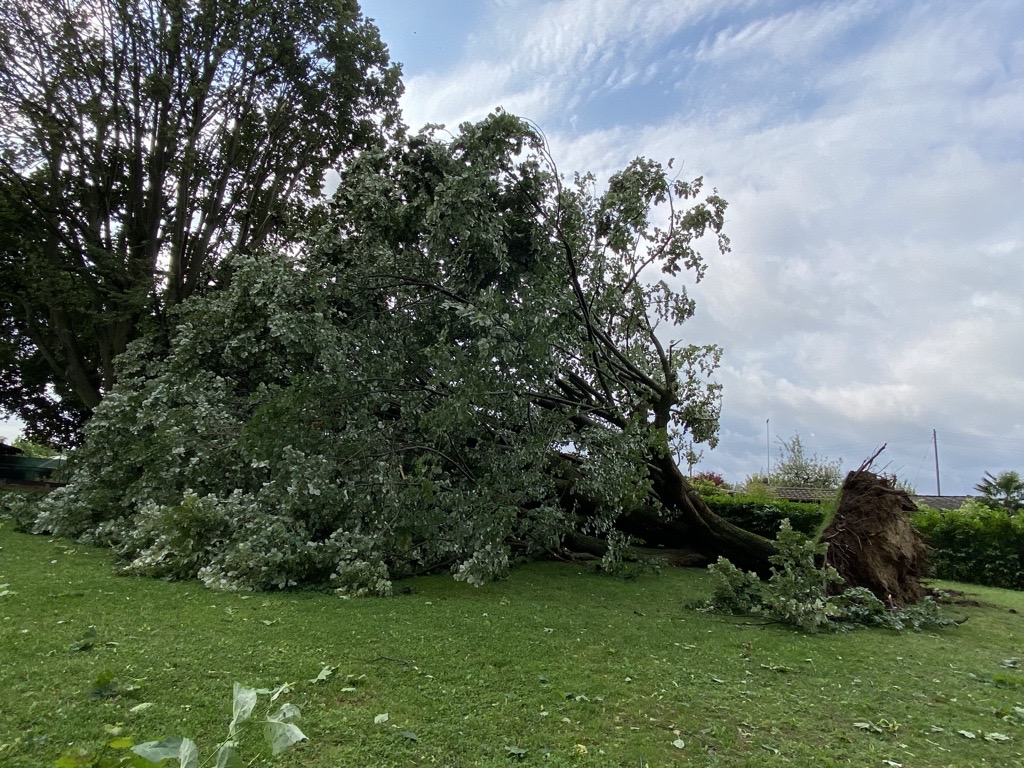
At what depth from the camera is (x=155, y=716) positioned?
2713 mm

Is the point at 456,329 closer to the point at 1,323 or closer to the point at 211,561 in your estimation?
the point at 211,561

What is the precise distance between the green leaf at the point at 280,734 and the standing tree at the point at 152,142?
511 inches

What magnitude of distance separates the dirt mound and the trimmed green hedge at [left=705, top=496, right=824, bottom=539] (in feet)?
14.6

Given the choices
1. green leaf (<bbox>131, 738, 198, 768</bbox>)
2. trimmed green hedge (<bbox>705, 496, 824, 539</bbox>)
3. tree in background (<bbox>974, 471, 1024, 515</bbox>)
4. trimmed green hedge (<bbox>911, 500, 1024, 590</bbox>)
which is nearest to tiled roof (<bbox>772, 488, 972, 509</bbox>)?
tree in background (<bbox>974, 471, 1024, 515</bbox>)

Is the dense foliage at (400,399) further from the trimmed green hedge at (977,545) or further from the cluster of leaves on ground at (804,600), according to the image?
the trimmed green hedge at (977,545)

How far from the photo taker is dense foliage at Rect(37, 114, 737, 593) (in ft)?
20.9

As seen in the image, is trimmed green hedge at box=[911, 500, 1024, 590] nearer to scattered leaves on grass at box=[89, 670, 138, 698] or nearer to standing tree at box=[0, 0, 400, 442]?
scattered leaves on grass at box=[89, 670, 138, 698]

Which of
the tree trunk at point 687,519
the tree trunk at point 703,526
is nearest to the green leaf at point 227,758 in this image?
the tree trunk at point 687,519

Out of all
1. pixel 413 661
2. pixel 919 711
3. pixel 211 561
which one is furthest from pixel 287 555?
pixel 919 711

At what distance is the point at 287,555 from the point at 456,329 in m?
3.04

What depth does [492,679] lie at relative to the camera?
3.57 meters

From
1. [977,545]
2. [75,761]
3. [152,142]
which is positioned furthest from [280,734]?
[152,142]

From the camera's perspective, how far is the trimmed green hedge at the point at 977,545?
10164 millimetres

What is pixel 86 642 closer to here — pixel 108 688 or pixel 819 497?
pixel 108 688
